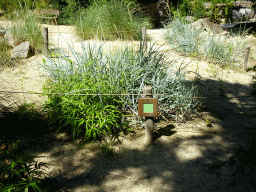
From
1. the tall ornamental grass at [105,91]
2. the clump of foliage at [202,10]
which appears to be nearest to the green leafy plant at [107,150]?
the tall ornamental grass at [105,91]

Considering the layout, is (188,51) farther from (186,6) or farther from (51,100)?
(186,6)

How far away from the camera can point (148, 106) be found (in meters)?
2.59

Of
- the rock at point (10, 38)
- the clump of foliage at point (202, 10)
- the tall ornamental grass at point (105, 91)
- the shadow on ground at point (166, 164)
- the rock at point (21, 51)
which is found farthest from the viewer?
the clump of foliage at point (202, 10)

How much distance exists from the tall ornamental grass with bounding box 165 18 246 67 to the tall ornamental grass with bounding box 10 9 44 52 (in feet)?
12.1

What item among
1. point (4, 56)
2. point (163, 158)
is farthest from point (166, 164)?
point (4, 56)

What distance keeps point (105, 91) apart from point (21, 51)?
3.48m

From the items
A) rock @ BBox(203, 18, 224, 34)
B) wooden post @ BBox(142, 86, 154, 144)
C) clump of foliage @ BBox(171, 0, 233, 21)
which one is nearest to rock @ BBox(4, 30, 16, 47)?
wooden post @ BBox(142, 86, 154, 144)

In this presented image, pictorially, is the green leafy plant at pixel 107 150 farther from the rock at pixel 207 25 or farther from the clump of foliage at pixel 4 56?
the rock at pixel 207 25

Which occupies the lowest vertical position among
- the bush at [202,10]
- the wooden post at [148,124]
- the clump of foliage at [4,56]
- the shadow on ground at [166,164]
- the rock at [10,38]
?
the shadow on ground at [166,164]

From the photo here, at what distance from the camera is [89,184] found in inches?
87.8

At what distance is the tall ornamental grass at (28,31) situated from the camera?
576cm

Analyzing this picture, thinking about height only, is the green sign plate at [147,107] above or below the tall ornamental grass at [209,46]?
below

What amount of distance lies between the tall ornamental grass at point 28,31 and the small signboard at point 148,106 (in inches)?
165

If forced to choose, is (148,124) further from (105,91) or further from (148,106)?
(105,91)
